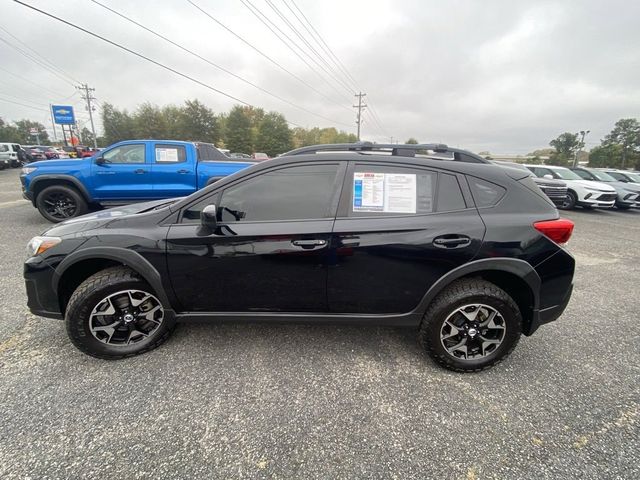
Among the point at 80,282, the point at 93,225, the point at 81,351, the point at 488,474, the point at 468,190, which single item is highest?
the point at 468,190

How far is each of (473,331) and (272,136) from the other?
188ft

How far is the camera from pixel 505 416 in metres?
1.89

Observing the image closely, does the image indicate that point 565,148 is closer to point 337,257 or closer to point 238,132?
point 238,132

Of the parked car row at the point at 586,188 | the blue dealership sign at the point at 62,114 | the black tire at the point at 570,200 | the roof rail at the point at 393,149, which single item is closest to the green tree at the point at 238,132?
the blue dealership sign at the point at 62,114

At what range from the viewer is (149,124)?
4991 cm

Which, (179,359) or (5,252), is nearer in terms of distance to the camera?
(179,359)

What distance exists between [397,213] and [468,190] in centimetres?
56

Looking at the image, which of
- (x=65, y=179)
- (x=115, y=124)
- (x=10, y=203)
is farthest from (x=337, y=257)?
(x=115, y=124)

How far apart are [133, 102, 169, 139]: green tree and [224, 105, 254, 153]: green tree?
1021cm

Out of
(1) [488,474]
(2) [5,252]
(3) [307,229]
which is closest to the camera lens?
(1) [488,474]

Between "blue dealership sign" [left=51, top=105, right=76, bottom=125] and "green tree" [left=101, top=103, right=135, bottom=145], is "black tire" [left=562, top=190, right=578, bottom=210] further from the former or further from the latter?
"green tree" [left=101, top=103, right=135, bottom=145]

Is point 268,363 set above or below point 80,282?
below

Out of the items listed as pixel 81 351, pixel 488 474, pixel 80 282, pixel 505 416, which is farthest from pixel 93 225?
pixel 505 416

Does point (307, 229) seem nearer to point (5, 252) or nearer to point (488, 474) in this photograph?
point (488, 474)
